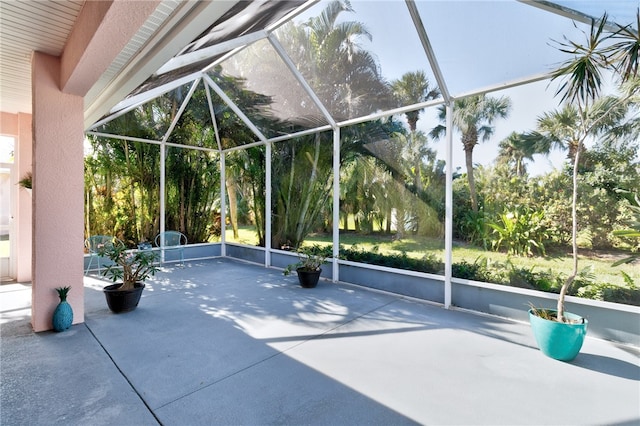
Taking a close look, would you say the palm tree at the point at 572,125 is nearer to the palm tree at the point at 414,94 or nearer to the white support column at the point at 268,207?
the palm tree at the point at 414,94

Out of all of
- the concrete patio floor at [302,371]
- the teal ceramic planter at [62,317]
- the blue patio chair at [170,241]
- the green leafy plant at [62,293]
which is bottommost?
the concrete patio floor at [302,371]

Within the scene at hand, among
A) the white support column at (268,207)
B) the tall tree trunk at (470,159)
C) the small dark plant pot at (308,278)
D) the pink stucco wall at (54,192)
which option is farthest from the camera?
the white support column at (268,207)

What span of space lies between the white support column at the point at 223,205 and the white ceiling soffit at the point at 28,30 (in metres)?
3.95

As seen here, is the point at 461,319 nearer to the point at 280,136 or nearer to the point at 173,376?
the point at 173,376

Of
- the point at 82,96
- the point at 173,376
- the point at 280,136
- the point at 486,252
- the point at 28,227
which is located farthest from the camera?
the point at 280,136

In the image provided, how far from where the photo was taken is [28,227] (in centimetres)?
509

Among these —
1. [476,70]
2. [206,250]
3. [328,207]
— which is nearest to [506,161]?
[476,70]

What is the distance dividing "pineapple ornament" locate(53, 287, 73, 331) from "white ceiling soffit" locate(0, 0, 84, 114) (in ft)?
8.21

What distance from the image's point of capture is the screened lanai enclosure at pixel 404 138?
119 inches

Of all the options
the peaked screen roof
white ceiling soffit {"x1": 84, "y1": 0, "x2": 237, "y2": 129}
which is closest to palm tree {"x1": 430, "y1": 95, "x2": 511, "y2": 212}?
the peaked screen roof

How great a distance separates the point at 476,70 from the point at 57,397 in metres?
4.78

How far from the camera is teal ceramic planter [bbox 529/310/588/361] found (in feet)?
8.24

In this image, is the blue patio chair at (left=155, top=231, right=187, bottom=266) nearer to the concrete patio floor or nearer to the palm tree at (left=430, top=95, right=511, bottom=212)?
the concrete patio floor

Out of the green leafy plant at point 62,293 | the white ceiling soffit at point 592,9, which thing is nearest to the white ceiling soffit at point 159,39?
the green leafy plant at point 62,293
